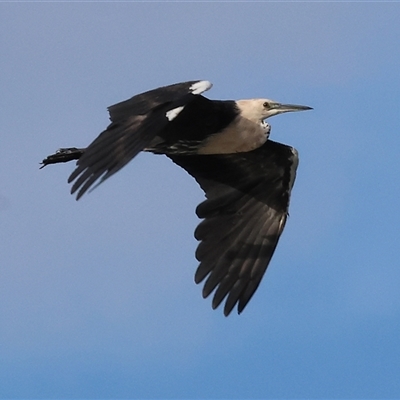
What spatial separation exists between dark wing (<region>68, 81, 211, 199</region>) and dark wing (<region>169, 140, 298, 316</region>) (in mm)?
1524

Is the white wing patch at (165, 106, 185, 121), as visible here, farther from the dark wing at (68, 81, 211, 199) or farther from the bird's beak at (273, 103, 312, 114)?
the bird's beak at (273, 103, 312, 114)

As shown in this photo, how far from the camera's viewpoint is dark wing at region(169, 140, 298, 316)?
1291 cm

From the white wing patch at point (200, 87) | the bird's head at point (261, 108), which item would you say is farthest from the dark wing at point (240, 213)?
the white wing patch at point (200, 87)

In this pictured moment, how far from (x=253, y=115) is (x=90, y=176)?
289 centimetres

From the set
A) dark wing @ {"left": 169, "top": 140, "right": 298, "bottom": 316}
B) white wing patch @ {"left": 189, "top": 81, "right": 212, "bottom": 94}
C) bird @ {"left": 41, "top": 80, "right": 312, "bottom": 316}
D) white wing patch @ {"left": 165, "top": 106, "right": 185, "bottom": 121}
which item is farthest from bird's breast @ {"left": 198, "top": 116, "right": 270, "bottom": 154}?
white wing patch @ {"left": 165, "top": 106, "right": 185, "bottom": 121}

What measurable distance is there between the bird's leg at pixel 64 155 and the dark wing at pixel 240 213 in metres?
1.05

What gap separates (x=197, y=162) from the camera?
44.7 ft

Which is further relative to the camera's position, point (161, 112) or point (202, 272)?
point (202, 272)

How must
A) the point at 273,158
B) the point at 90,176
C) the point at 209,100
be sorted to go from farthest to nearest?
the point at 273,158
the point at 209,100
the point at 90,176

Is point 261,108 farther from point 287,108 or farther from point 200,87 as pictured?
point 200,87

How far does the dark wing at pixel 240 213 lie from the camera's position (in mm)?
12914

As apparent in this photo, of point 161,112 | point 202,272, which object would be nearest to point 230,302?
point 202,272

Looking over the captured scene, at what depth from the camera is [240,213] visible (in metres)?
13.5

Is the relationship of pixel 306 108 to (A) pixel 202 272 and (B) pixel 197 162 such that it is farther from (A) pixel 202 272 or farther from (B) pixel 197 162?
(A) pixel 202 272
